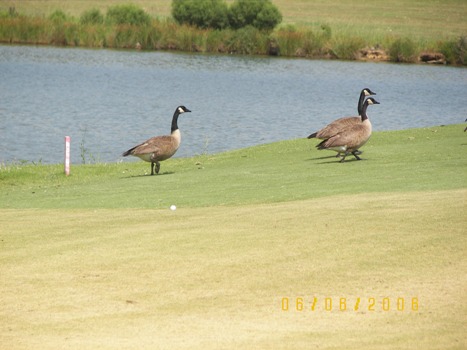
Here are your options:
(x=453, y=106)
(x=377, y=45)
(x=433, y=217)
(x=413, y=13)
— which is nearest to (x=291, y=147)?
(x=433, y=217)

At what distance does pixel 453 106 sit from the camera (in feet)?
189

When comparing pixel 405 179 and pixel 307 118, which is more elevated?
pixel 405 179

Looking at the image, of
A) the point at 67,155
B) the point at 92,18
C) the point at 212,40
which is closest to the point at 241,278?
the point at 67,155

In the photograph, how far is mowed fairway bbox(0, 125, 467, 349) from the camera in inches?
387

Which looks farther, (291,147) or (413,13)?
(413,13)

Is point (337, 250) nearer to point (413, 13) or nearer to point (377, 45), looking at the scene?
point (377, 45)

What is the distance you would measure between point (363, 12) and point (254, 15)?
37499 mm

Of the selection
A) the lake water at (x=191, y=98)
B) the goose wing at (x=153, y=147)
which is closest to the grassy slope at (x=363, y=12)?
the lake water at (x=191, y=98)

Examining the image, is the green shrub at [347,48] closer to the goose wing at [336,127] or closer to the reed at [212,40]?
the reed at [212,40]

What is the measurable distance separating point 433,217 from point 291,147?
17.4 meters

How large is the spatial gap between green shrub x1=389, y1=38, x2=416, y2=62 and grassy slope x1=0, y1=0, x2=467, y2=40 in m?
14.6

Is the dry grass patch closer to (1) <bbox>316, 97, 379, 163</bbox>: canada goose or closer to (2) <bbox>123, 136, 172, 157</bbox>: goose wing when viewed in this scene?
(1) <bbox>316, 97, 379, 163</bbox>: canada goose

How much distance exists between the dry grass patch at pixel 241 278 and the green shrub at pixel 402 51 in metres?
71.7

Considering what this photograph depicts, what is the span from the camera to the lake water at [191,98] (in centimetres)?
4141
